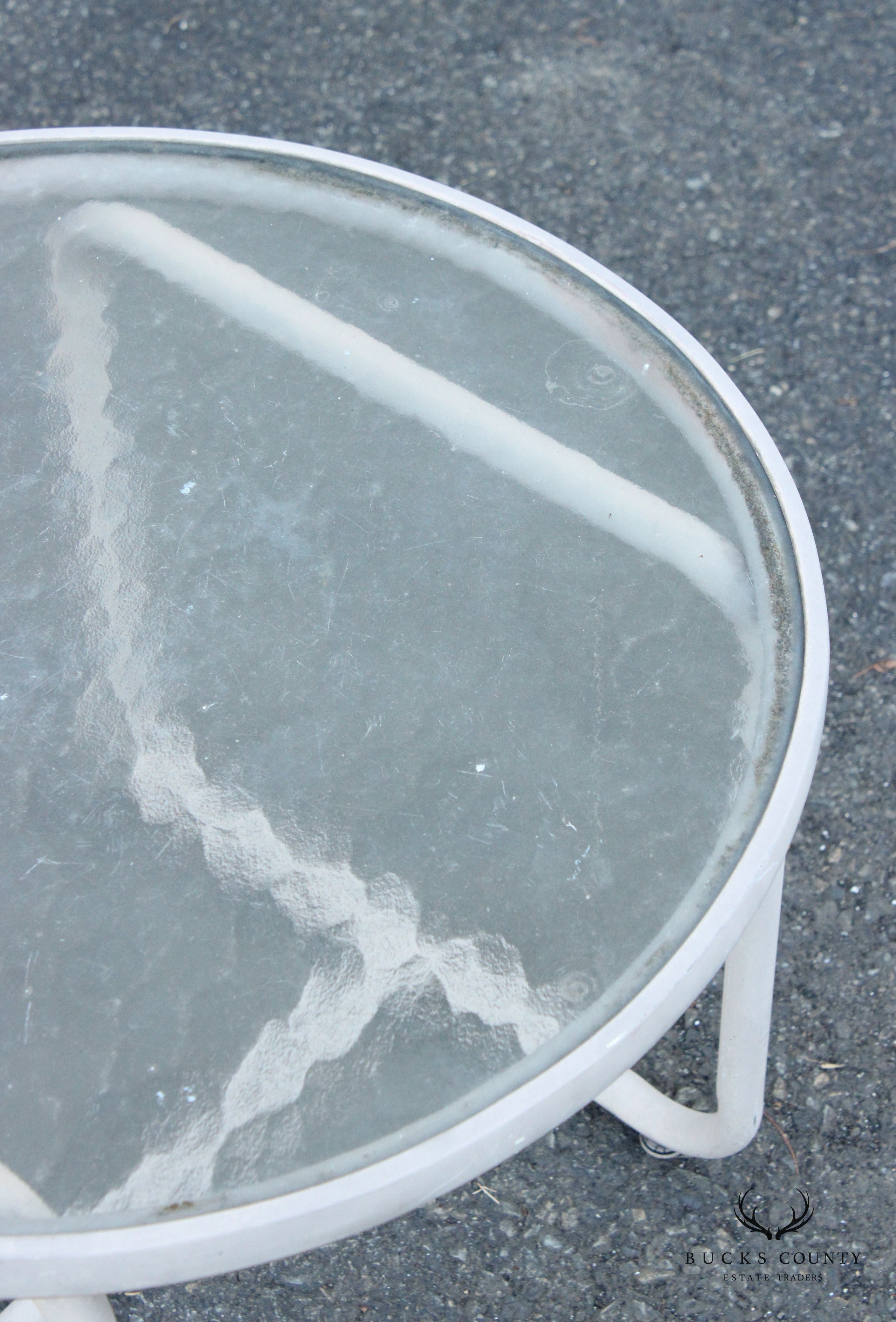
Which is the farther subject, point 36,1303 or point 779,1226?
point 779,1226

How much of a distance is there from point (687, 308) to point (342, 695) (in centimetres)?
150

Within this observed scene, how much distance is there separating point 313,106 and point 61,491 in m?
1.73

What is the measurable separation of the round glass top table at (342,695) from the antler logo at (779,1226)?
142mm

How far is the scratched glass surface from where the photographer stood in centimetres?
82

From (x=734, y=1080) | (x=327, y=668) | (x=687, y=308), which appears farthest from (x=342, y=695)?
(x=687, y=308)

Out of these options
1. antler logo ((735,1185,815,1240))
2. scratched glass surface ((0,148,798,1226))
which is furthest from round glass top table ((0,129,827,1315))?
antler logo ((735,1185,815,1240))

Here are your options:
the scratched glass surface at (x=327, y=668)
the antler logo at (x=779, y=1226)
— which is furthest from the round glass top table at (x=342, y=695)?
the antler logo at (x=779, y=1226)

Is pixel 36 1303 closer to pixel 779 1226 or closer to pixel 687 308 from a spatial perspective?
pixel 779 1226

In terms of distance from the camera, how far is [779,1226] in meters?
1.36

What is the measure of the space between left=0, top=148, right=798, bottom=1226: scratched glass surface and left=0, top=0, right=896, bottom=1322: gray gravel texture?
671mm

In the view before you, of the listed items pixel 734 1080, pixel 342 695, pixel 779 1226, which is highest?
pixel 342 695

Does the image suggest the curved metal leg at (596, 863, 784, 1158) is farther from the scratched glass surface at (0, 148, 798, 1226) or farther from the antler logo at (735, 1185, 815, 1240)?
the scratched glass surface at (0, 148, 798, 1226)

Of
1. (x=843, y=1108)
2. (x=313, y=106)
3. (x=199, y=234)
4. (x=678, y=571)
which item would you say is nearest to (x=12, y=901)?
(x=678, y=571)

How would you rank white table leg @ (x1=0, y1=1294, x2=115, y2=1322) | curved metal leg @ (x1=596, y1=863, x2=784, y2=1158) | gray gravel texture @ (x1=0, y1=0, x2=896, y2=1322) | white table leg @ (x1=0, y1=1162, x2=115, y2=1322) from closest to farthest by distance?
white table leg @ (x1=0, y1=1162, x2=115, y2=1322) → white table leg @ (x1=0, y1=1294, x2=115, y2=1322) → curved metal leg @ (x1=596, y1=863, x2=784, y2=1158) → gray gravel texture @ (x1=0, y1=0, x2=896, y2=1322)
